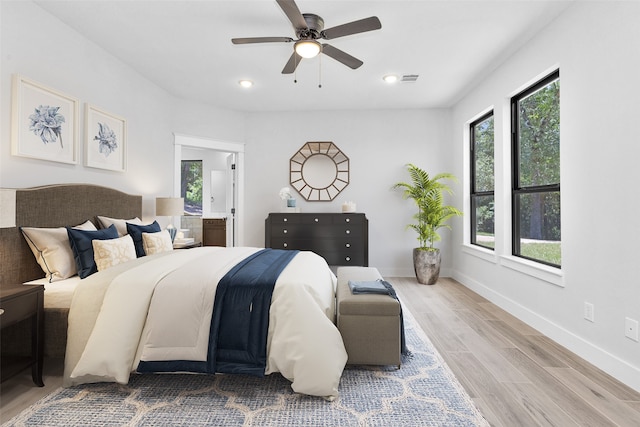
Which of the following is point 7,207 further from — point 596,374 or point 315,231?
point 596,374

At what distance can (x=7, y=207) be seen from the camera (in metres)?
1.81

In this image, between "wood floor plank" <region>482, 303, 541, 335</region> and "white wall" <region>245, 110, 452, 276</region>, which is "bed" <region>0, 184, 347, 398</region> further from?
"white wall" <region>245, 110, 452, 276</region>

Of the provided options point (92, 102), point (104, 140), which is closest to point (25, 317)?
point (104, 140)

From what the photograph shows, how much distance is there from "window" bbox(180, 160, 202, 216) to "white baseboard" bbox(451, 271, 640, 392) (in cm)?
594

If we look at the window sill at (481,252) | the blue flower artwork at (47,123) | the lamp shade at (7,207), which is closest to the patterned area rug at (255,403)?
the lamp shade at (7,207)

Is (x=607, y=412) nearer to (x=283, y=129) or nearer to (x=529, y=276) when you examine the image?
(x=529, y=276)

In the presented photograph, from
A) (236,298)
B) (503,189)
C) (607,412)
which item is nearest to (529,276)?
(503,189)

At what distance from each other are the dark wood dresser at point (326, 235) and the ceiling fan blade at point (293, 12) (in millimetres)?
2887

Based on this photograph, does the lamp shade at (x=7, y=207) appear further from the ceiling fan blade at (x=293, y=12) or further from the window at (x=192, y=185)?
the window at (x=192, y=185)

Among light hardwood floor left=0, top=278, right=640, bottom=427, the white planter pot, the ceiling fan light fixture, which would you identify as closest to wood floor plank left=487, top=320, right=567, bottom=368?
light hardwood floor left=0, top=278, right=640, bottom=427

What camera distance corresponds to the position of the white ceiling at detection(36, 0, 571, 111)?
2627mm

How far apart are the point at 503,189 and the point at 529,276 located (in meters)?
0.98

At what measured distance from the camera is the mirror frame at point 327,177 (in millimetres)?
5344

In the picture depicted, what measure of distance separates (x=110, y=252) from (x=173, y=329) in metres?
1.01
